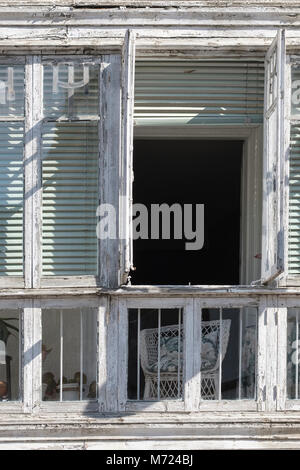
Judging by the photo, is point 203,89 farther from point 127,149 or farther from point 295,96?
point 127,149

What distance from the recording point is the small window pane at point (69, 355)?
6523mm

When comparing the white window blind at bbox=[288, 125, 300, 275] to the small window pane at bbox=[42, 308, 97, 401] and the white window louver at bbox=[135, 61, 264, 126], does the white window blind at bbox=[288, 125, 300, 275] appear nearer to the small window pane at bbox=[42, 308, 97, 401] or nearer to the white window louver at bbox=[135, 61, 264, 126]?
the white window louver at bbox=[135, 61, 264, 126]

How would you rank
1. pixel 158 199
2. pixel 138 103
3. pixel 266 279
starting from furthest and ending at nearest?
pixel 158 199
pixel 138 103
pixel 266 279

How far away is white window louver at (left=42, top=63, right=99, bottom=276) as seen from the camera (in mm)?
6543

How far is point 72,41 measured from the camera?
648cm

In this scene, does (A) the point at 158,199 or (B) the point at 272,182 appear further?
(A) the point at 158,199

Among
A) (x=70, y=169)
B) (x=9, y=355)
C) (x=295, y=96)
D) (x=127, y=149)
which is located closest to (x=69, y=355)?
(x=9, y=355)

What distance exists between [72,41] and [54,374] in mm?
2560

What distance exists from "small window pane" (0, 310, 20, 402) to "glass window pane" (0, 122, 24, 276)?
354 mm

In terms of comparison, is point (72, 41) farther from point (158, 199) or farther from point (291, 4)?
point (158, 199)

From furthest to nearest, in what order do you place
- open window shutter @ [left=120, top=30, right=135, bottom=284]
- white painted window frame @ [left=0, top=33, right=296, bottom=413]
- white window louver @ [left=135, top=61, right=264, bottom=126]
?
1. white window louver @ [left=135, top=61, right=264, bottom=126]
2. white painted window frame @ [left=0, top=33, right=296, bottom=413]
3. open window shutter @ [left=120, top=30, right=135, bottom=284]

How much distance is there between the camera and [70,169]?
6582 mm

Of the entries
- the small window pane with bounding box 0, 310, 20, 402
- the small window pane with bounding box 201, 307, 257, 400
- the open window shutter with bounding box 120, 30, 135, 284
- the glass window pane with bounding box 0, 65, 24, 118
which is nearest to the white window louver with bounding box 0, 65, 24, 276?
the glass window pane with bounding box 0, 65, 24, 118

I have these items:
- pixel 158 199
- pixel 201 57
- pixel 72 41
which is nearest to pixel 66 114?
pixel 72 41
